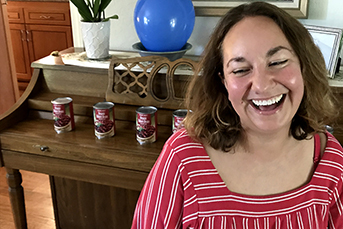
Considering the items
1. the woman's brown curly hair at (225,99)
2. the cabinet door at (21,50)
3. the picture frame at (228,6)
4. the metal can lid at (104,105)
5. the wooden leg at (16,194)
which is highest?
the picture frame at (228,6)

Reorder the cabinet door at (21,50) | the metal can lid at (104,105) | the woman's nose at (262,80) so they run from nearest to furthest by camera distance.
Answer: the woman's nose at (262,80) < the metal can lid at (104,105) < the cabinet door at (21,50)

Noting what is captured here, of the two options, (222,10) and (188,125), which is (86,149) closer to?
(188,125)

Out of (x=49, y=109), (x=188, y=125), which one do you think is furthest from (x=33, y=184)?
(x=188, y=125)

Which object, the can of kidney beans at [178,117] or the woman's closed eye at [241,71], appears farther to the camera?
the can of kidney beans at [178,117]

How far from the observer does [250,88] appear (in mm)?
825

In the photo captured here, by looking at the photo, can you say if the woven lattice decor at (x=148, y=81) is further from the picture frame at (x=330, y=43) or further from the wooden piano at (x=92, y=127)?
the picture frame at (x=330, y=43)

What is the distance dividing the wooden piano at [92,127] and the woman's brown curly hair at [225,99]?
45 centimetres

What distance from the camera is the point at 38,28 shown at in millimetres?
3646

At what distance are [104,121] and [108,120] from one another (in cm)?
2

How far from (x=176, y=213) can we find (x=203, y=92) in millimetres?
317

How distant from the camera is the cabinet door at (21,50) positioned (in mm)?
3723

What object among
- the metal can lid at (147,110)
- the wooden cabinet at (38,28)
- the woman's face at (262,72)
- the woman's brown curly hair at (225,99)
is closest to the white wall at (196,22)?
the metal can lid at (147,110)

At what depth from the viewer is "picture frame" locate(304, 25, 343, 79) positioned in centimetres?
139

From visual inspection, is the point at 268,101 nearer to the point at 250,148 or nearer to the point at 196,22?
the point at 250,148
